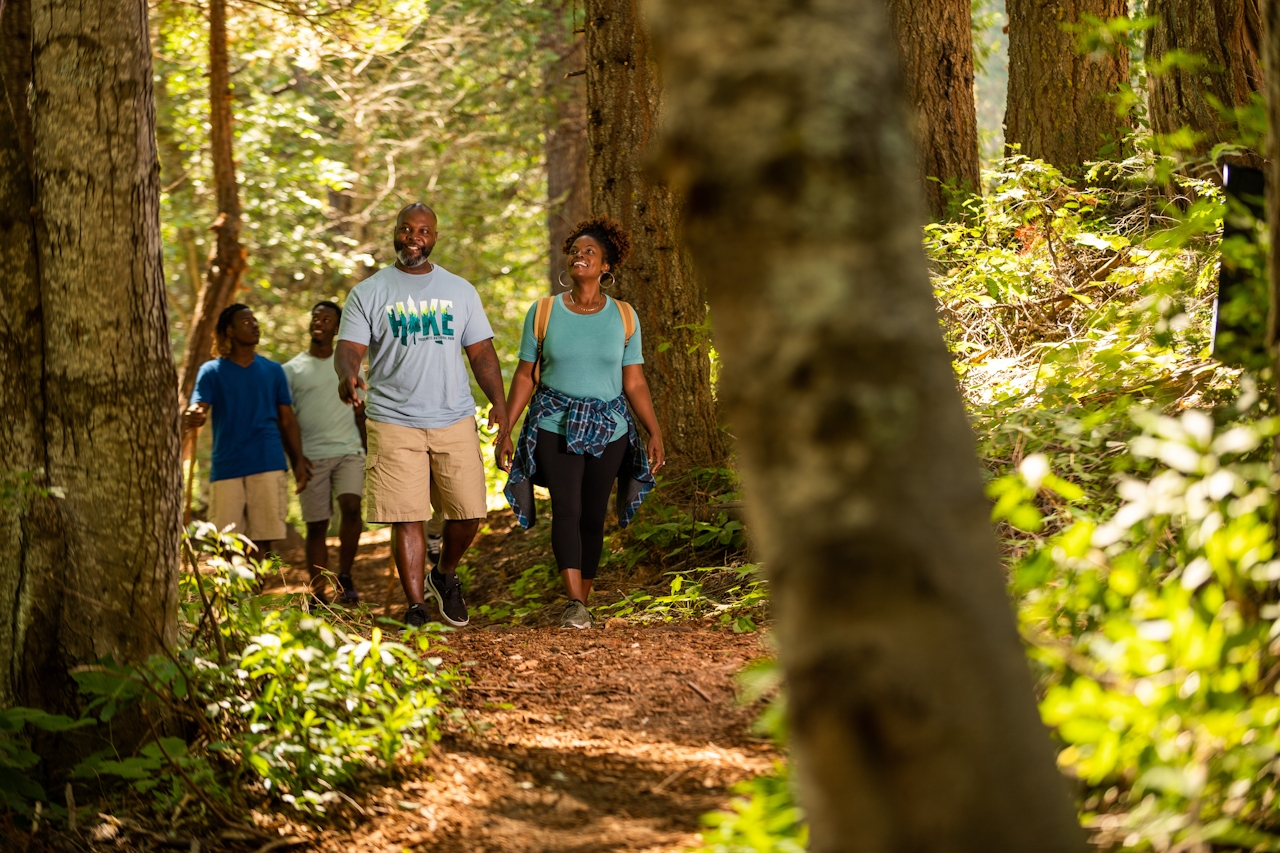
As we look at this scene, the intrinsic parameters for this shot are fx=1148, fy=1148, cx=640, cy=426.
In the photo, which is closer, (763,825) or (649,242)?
(763,825)

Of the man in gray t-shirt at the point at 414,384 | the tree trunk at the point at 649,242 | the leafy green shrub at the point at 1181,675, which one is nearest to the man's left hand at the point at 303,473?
the man in gray t-shirt at the point at 414,384

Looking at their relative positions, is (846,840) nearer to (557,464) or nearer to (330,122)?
(557,464)

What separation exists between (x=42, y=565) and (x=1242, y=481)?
12.8 ft

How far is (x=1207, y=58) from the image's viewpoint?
278 inches

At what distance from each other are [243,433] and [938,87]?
5.93 meters

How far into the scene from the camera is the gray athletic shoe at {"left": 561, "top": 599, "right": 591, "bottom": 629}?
6105 millimetres

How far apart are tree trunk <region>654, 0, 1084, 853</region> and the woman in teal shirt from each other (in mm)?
4545

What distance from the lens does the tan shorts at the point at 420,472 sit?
6.30 metres

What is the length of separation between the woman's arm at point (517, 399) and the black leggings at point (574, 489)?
0.67 feet

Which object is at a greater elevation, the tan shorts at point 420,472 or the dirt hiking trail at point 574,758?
the tan shorts at point 420,472

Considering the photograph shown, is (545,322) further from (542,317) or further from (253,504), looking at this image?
(253,504)

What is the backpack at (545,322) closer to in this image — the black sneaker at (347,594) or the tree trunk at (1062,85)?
the black sneaker at (347,594)

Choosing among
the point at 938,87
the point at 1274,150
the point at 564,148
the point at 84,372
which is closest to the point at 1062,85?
the point at 938,87

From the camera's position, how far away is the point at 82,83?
412 centimetres
